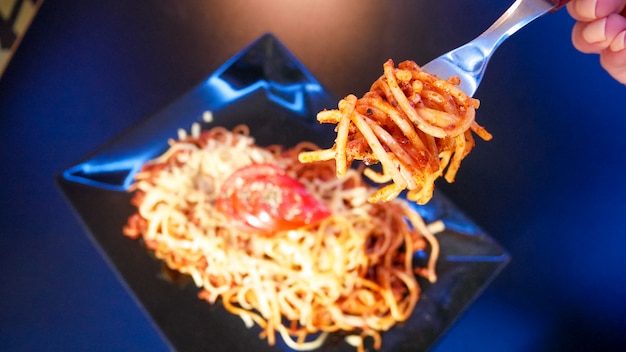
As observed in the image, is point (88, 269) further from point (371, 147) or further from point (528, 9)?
point (528, 9)

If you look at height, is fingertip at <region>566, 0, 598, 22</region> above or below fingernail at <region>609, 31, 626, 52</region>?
above

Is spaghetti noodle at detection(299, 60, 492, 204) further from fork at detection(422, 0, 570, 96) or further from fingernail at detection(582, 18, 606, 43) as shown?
fingernail at detection(582, 18, 606, 43)

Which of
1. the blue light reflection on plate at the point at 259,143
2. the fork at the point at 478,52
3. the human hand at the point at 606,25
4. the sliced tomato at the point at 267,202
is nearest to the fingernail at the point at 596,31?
the human hand at the point at 606,25

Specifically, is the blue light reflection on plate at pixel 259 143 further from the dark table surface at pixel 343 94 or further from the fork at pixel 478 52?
the fork at pixel 478 52

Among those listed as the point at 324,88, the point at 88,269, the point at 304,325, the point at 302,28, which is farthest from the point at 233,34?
the point at 304,325

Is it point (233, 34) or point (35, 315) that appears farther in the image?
point (233, 34)

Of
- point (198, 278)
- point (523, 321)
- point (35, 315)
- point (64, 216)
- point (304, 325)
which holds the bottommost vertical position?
point (523, 321)

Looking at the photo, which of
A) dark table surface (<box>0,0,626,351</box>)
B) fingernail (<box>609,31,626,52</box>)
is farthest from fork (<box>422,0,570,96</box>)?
dark table surface (<box>0,0,626,351</box>)
